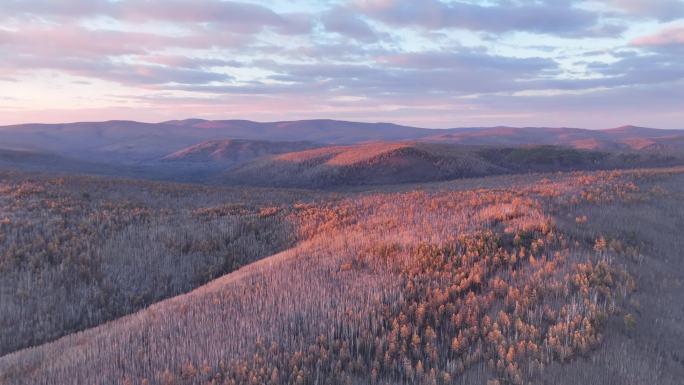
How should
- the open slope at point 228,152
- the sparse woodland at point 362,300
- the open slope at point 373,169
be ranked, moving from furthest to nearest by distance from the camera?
the open slope at point 228,152 < the open slope at point 373,169 < the sparse woodland at point 362,300

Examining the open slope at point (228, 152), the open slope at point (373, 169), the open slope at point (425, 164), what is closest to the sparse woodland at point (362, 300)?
the open slope at point (373, 169)

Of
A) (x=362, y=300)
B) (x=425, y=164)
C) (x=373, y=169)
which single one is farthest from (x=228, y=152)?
(x=362, y=300)

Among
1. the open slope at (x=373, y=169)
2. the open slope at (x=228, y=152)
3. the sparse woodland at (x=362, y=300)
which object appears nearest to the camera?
the sparse woodland at (x=362, y=300)

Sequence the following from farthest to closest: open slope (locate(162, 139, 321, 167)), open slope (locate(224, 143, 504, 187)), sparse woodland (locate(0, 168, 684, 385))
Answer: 1. open slope (locate(162, 139, 321, 167))
2. open slope (locate(224, 143, 504, 187))
3. sparse woodland (locate(0, 168, 684, 385))

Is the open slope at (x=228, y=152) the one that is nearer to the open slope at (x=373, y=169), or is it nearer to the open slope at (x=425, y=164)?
the open slope at (x=373, y=169)

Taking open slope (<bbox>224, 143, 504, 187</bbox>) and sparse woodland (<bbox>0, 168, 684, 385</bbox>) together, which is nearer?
sparse woodland (<bbox>0, 168, 684, 385</bbox>)

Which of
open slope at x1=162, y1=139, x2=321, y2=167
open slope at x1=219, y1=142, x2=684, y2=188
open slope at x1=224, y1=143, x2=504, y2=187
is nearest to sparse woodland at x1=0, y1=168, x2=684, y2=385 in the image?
open slope at x1=224, y1=143, x2=504, y2=187

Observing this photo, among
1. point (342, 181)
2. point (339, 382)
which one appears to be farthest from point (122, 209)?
point (342, 181)

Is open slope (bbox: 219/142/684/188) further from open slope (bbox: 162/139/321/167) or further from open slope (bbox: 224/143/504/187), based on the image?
open slope (bbox: 162/139/321/167)

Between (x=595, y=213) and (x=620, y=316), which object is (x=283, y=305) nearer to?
(x=620, y=316)

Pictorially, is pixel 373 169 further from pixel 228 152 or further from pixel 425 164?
pixel 228 152
